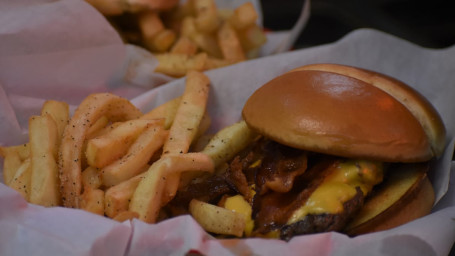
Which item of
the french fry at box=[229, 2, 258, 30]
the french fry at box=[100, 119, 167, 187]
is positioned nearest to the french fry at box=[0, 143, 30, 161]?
the french fry at box=[100, 119, 167, 187]

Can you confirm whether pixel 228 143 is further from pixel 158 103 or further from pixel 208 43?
pixel 208 43

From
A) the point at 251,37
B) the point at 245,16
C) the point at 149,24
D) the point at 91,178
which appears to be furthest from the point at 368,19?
the point at 91,178

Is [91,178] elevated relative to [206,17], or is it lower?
lower

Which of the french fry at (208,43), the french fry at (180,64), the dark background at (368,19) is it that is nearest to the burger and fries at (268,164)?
the french fry at (180,64)

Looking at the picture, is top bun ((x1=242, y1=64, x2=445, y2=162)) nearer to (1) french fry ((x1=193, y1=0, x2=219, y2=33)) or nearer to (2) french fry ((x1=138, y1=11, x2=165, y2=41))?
(1) french fry ((x1=193, y1=0, x2=219, y2=33))

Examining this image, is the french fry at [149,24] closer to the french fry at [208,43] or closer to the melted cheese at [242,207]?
the french fry at [208,43]

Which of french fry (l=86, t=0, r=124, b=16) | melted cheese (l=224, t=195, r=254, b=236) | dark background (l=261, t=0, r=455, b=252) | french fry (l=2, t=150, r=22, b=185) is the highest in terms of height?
french fry (l=86, t=0, r=124, b=16)

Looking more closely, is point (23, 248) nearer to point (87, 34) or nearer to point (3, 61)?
point (3, 61)
